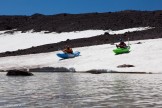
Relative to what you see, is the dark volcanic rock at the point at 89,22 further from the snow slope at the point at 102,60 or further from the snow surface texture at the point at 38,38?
the snow slope at the point at 102,60

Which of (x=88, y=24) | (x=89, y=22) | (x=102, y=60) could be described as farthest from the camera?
(x=89, y=22)

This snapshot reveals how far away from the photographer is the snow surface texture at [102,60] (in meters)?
35.5

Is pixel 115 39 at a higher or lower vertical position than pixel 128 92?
higher

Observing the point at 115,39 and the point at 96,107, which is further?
the point at 115,39

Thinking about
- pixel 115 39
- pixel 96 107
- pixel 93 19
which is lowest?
pixel 96 107

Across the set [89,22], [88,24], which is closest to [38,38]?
[88,24]

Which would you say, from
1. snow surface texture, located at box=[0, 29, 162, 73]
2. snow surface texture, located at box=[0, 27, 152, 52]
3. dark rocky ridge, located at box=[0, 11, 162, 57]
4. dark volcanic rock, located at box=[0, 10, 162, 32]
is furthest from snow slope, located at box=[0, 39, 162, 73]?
dark volcanic rock, located at box=[0, 10, 162, 32]

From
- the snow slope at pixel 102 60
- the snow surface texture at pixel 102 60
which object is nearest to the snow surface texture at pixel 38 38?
the snow surface texture at pixel 102 60

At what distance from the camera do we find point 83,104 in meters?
14.9

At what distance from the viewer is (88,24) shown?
6969 centimetres

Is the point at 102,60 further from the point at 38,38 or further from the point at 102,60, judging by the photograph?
the point at 38,38

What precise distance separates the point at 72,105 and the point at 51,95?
319 cm

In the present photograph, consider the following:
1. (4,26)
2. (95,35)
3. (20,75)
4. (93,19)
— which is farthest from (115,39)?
(4,26)

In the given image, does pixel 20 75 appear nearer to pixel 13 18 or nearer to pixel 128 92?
pixel 128 92
